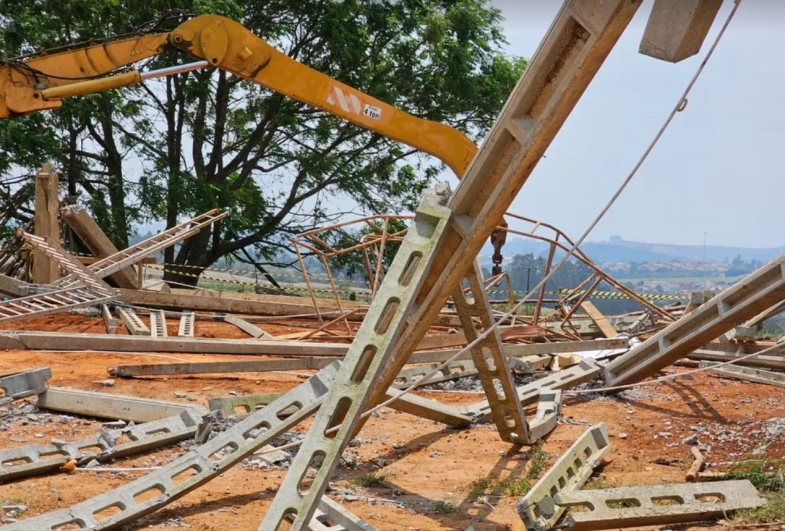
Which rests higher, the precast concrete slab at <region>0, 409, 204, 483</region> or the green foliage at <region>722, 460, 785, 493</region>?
the green foliage at <region>722, 460, 785, 493</region>

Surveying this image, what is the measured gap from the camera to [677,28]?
4.28 metres

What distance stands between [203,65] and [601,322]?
23.4 ft

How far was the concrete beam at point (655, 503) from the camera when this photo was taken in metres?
5.50

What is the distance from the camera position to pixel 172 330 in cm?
→ 1412

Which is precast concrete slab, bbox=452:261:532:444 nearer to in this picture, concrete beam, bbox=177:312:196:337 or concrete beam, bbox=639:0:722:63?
concrete beam, bbox=639:0:722:63

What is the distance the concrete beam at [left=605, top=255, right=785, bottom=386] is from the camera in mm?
8688

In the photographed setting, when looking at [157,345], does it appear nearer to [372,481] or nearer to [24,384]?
[24,384]

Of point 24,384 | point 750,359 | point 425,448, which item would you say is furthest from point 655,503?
point 750,359

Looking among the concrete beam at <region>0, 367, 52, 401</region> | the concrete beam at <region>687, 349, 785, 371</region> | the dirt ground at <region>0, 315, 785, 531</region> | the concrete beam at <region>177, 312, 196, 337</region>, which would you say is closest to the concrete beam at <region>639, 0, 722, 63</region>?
the dirt ground at <region>0, 315, 785, 531</region>

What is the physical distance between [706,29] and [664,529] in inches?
114

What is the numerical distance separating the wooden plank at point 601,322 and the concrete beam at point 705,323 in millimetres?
3666

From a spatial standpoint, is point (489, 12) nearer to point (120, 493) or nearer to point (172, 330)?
point (172, 330)

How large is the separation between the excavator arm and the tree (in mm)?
10133

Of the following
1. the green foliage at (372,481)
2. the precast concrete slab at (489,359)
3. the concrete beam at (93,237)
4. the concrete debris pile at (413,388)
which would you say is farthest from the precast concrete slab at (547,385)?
the concrete beam at (93,237)
